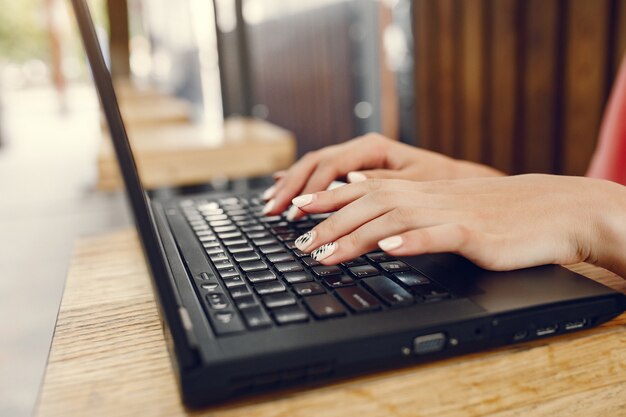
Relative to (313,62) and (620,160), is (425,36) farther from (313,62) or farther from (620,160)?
(313,62)

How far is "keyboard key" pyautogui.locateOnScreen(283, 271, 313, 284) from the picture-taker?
47 cm

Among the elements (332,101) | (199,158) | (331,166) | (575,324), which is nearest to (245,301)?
(575,324)

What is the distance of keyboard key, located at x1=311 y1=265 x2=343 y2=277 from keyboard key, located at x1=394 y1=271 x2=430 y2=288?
5cm

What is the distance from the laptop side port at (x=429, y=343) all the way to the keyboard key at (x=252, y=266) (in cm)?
16

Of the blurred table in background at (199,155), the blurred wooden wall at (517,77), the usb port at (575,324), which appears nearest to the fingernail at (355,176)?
the usb port at (575,324)

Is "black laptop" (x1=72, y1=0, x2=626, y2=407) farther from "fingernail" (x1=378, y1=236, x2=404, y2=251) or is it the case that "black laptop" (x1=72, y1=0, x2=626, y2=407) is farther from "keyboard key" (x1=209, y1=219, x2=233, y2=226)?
"keyboard key" (x1=209, y1=219, x2=233, y2=226)

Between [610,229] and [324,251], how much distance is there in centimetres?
24

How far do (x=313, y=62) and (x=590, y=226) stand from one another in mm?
3744

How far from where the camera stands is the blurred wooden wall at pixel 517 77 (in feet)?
4.95

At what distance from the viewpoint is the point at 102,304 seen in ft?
1.81

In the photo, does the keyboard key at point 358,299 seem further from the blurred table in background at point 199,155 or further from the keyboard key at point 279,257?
the blurred table in background at point 199,155

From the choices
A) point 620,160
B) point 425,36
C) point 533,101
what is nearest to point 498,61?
point 533,101

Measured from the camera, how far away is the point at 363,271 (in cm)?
49

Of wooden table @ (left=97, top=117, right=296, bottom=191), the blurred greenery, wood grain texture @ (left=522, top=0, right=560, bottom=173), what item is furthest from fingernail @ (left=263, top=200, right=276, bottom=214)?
the blurred greenery
